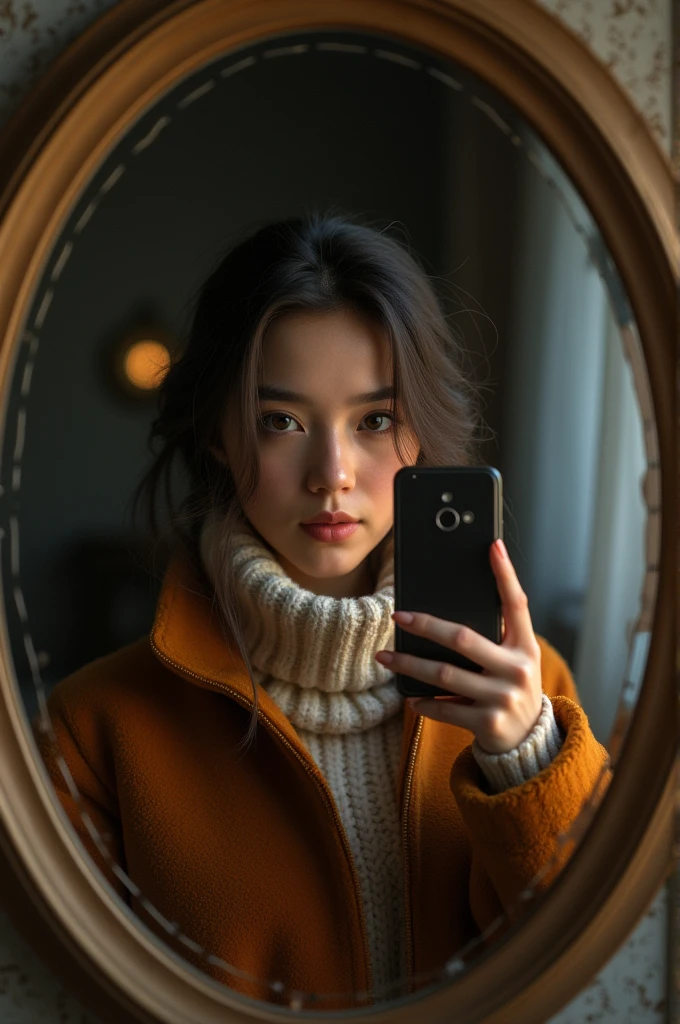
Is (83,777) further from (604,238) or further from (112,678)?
(604,238)

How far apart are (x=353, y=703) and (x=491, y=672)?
0.24 ft

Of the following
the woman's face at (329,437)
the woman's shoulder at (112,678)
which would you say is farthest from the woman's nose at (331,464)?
the woman's shoulder at (112,678)

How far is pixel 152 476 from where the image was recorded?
43 centimetres

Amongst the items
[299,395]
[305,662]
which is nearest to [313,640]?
[305,662]

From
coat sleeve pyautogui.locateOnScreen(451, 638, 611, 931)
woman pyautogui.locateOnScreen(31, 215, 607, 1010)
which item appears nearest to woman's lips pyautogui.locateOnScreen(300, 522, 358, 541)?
woman pyautogui.locateOnScreen(31, 215, 607, 1010)

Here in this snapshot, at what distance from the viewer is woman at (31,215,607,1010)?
43cm

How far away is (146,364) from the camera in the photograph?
43cm

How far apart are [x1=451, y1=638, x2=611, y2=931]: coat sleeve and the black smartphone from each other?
0.15ft

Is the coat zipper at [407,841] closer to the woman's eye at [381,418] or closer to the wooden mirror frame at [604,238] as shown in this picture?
the wooden mirror frame at [604,238]

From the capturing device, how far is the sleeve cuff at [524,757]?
441 mm

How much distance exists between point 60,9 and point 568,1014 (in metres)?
0.52

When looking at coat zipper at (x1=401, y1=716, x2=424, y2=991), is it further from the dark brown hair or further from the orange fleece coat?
the dark brown hair

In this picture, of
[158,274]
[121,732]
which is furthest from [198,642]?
[158,274]

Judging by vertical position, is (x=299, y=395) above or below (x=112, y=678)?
above
